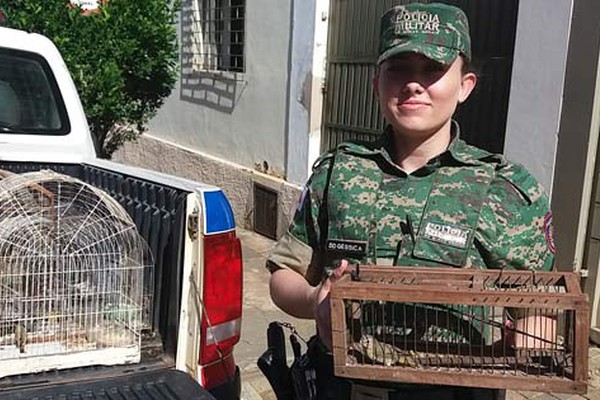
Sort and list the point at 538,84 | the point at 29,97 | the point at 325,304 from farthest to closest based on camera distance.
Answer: the point at 538,84
the point at 29,97
the point at 325,304

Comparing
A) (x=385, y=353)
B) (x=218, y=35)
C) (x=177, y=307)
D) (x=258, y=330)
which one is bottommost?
(x=258, y=330)

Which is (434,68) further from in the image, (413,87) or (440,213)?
(440,213)

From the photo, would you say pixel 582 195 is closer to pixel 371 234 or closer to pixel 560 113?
pixel 560 113

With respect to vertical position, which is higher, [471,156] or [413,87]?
[413,87]

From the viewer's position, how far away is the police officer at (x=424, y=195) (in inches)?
57.2

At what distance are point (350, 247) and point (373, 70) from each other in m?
3.99

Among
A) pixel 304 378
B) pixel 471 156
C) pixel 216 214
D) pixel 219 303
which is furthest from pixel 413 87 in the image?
pixel 219 303

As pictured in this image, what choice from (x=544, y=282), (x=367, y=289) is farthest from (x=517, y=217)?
(x=367, y=289)

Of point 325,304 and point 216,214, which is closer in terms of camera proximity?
point 325,304

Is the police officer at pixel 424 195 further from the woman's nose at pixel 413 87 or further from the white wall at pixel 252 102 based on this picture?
the white wall at pixel 252 102

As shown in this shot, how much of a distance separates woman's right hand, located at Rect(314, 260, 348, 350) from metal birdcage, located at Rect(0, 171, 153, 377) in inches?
39.9

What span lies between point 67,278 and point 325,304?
1.16 metres

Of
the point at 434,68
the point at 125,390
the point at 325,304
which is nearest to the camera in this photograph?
the point at 325,304

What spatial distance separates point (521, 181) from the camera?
149cm
